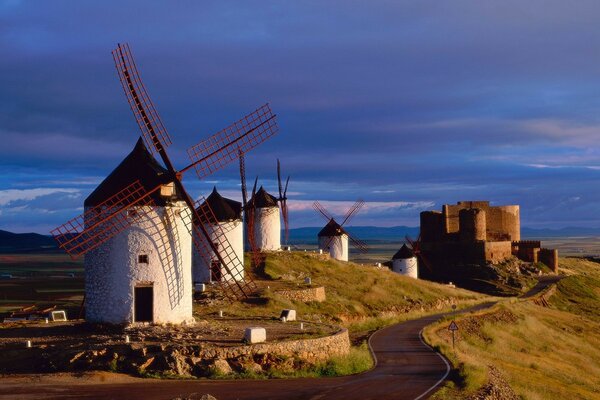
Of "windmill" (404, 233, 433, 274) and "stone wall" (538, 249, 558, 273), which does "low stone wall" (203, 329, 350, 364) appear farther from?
"stone wall" (538, 249, 558, 273)

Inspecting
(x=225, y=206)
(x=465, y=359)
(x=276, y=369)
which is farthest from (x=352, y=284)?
(x=276, y=369)

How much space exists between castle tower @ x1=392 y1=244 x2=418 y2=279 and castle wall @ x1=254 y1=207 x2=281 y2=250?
52.0 ft

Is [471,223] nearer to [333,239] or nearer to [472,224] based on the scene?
[472,224]

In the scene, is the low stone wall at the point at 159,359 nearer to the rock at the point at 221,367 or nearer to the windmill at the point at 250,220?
the rock at the point at 221,367

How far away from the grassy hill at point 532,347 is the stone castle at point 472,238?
899 centimetres

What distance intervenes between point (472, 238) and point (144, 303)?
51300 millimetres

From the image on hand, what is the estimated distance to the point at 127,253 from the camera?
91.2ft

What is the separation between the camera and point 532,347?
42156 mm

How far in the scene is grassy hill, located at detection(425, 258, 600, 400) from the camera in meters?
26.9

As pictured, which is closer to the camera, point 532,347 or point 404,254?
point 532,347

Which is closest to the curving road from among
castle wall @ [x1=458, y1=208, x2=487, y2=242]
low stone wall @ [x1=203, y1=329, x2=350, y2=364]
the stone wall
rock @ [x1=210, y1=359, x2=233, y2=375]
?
rock @ [x1=210, y1=359, x2=233, y2=375]

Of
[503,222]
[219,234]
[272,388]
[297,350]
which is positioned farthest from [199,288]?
[503,222]

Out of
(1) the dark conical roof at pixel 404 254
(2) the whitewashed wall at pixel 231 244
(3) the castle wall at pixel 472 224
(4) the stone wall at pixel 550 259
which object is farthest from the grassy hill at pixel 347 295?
(4) the stone wall at pixel 550 259

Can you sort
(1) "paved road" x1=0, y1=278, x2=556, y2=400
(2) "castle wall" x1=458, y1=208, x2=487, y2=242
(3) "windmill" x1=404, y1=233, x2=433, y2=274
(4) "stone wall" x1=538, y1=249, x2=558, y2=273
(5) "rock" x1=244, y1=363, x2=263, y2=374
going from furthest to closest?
(4) "stone wall" x1=538, y1=249, x2=558, y2=273
(3) "windmill" x1=404, y1=233, x2=433, y2=274
(2) "castle wall" x1=458, y1=208, x2=487, y2=242
(5) "rock" x1=244, y1=363, x2=263, y2=374
(1) "paved road" x1=0, y1=278, x2=556, y2=400
